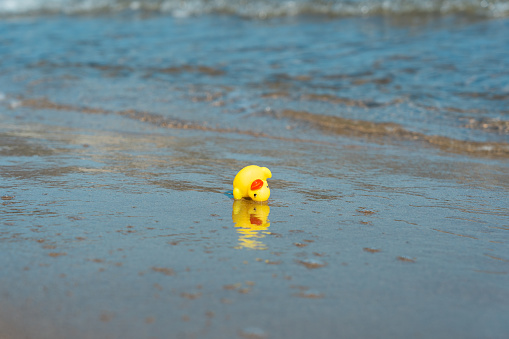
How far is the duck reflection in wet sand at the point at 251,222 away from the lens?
89.1 inches

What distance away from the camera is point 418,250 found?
2232 millimetres

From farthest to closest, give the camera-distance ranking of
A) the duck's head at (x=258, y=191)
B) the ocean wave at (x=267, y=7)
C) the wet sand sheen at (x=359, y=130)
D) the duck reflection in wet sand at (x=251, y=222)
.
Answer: the ocean wave at (x=267, y=7) → the wet sand sheen at (x=359, y=130) → the duck's head at (x=258, y=191) → the duck reflection in wet sand at (x=251, y=222)

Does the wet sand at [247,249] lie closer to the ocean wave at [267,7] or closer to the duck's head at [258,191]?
the duck's head at [258,191]

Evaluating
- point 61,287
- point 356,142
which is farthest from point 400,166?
point 61,287

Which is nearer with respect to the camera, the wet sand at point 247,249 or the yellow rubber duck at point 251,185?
the wet sand at point 247,249

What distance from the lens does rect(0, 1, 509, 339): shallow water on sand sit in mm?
1727

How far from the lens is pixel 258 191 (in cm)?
277

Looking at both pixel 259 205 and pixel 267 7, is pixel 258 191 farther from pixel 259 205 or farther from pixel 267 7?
pixel 267 7

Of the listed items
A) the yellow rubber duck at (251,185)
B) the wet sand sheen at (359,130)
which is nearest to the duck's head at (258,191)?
the yellow rubber duck at (251,185)

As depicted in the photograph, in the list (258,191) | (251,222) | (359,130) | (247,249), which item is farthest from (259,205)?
(359,130)

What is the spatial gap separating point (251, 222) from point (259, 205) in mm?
281

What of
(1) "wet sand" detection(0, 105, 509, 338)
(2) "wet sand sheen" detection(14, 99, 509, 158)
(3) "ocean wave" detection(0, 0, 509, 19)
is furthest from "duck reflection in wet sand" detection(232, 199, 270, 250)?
(3) "ocean wave" detection(0, 0, 509, 19)

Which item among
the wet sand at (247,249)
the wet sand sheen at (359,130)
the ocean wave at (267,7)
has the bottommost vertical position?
the wet sand at (247,249)

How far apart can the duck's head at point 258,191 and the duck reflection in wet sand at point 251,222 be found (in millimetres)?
43
